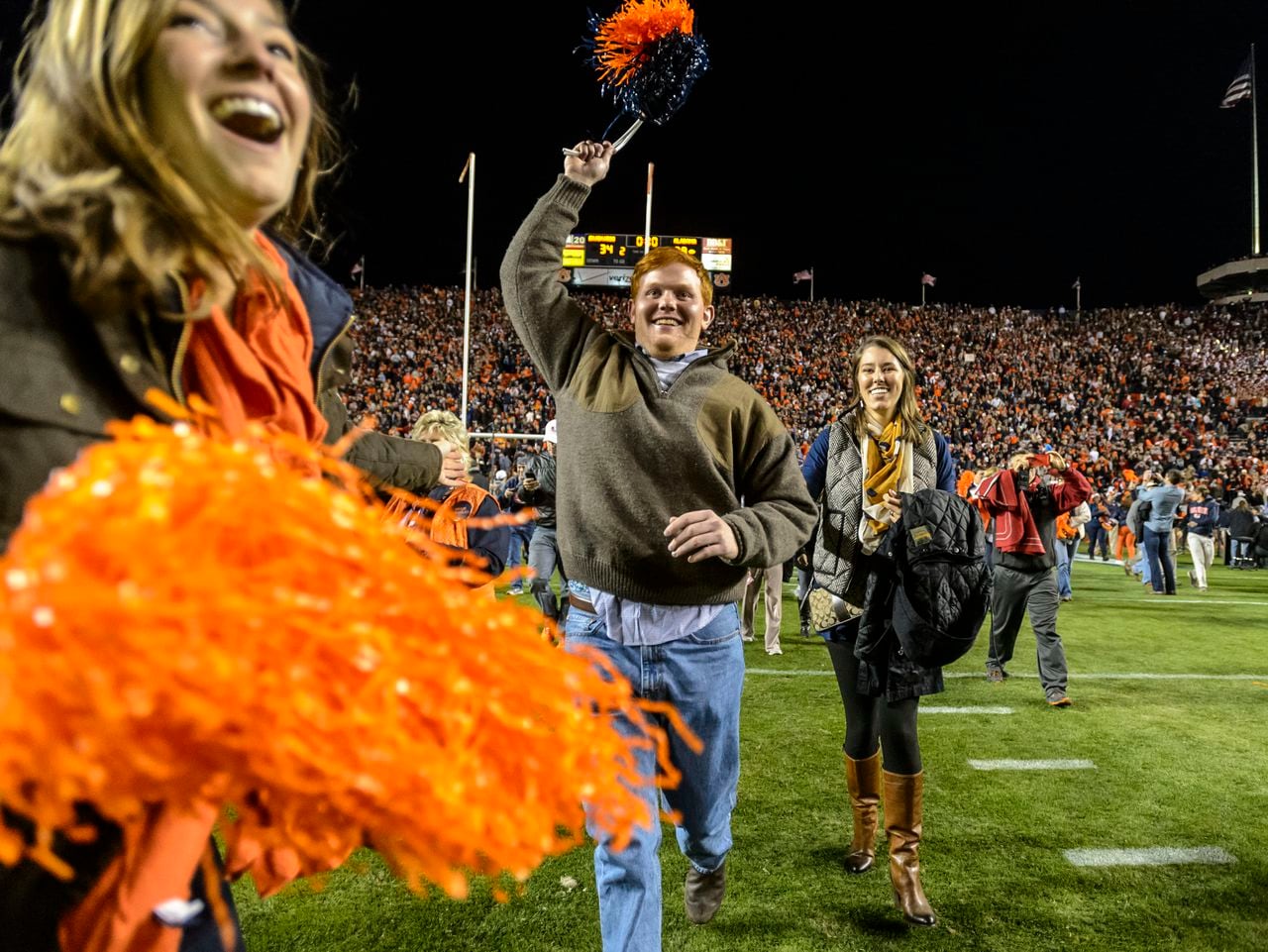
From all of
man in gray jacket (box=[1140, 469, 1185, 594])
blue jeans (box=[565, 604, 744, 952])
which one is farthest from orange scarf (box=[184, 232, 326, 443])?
man in gray jacket (box=[1140, 469, 1185, 594])

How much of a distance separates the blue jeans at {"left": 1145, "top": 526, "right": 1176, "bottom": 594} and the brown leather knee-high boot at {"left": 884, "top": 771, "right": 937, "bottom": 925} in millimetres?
11143

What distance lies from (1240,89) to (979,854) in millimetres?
30265

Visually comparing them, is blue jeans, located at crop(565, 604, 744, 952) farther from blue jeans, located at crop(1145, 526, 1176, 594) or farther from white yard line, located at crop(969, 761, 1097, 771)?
blue jeans, located at crop(1145, 526, 1176, 594)

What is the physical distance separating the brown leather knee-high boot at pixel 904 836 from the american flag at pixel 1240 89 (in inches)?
1187

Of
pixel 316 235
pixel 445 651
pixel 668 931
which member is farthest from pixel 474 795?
pixel 668 931

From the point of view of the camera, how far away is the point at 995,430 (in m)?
28.0

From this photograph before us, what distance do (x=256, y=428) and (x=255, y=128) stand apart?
392mm

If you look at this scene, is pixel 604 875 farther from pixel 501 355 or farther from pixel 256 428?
pixel 501 355

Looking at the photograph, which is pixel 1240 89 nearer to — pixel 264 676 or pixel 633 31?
pixel 633 31

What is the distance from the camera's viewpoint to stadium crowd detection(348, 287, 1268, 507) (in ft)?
83.9

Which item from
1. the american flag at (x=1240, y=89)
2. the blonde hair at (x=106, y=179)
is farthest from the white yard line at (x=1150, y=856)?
Result: the american flag at (x=1240, y=89)

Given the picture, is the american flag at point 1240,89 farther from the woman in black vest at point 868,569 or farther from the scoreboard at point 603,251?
the woman in black vest at point 868,569

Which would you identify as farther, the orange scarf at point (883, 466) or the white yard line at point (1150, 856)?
the white yard line at point (1150, 856)

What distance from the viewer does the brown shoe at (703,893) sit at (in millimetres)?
2715
